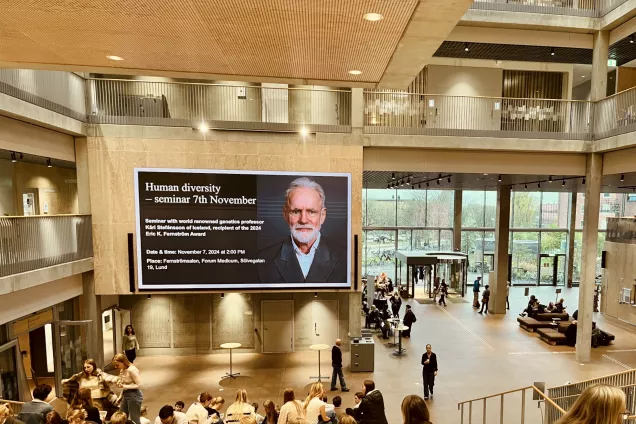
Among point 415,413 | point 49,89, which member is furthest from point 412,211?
point 415,413

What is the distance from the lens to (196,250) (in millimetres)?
10367

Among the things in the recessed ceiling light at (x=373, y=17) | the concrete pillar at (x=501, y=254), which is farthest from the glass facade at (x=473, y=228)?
the recessed ceiling light at (x=373, y=17)

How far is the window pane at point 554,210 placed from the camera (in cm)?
2581

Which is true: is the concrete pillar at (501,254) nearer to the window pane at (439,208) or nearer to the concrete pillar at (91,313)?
the window pane at (439,208)

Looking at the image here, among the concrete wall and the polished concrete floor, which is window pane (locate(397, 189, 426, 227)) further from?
the concrete wall

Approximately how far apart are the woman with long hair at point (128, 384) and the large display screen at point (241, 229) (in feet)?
13.4

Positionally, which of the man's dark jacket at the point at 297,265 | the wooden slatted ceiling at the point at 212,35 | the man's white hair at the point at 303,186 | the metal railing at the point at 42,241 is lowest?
the man's dark jacket at the point at 297,265

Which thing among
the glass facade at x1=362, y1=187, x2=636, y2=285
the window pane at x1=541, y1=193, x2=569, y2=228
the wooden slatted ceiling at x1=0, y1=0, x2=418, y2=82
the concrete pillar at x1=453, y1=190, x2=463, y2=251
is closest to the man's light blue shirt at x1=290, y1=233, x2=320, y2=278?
the wooden slatted ceiling at x1=0, y1=0, x2=418, y2=82

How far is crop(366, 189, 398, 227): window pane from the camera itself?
25.6 metres

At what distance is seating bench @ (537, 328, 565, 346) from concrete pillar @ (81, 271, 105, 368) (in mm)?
14780

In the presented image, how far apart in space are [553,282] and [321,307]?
66.1 ft

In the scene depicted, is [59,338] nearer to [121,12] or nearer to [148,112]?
[148,112]

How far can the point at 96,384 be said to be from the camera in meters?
6.36

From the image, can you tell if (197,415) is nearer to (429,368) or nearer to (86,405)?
(86,405)
